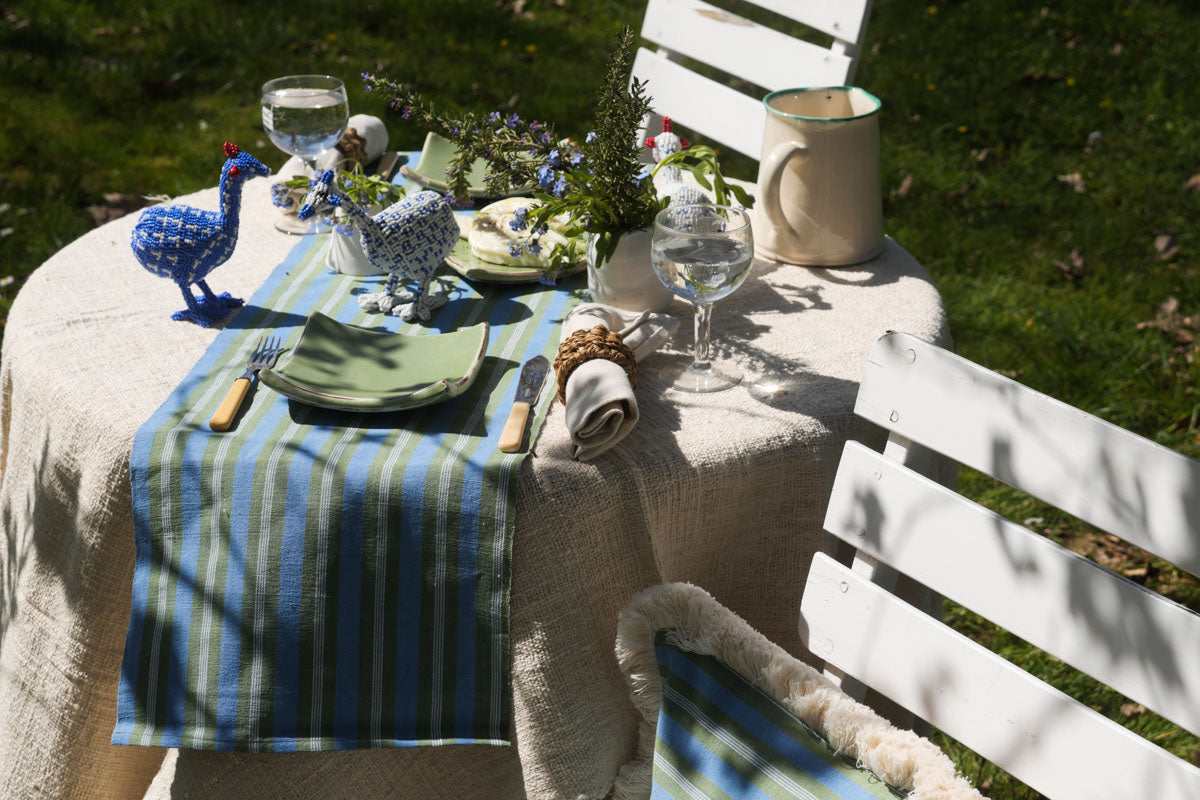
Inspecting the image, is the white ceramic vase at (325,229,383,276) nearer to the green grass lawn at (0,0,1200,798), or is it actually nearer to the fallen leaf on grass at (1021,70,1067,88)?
the green grass lawn at (0,0,1200,798)

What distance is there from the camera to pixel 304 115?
2127 millimetres

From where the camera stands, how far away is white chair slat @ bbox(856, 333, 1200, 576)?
1.15 meters

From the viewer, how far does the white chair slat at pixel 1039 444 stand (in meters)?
1.15

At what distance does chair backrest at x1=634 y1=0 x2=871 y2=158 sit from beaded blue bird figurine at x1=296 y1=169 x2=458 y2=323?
3.78ft

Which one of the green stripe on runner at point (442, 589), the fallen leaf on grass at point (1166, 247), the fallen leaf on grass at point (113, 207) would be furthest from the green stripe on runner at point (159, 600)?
the fallen leaf on grass at point (1166, 247)

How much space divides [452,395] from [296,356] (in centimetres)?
27

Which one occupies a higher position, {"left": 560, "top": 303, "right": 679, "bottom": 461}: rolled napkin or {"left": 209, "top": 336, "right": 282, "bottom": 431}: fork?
{"left": 560, "top": 303, "right": 679, "bottom": 461}: rolled napkin

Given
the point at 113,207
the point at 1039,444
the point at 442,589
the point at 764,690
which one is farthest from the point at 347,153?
the point at 113,207

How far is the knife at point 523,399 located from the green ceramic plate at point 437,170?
0.70 m

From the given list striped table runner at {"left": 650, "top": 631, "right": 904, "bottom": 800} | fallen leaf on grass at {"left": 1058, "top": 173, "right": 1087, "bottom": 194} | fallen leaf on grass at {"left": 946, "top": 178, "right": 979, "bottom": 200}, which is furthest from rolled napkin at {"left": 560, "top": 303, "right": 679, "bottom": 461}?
fallen leaf on grass at {"left": 1058, "top": 173, "right": 1087, "bottom": 194}

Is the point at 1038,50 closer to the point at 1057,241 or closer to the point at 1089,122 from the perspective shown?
the point at 1089,122

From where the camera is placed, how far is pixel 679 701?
1446 millimetres

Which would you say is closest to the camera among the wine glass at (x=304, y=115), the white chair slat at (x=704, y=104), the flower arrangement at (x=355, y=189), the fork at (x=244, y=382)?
the fork at (x=244, y=382)

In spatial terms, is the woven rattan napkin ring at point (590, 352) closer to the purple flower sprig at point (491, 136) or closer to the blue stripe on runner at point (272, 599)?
the blue stripe on runner at point (272, 599)
